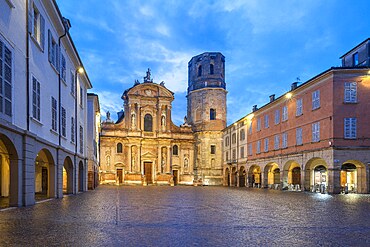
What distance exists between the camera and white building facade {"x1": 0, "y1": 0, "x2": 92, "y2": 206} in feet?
39.4

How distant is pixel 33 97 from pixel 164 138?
42.7m

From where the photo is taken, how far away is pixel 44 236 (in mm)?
7406

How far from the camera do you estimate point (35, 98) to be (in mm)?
14781

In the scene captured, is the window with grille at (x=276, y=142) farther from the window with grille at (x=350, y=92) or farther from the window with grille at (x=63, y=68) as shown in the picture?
the window with grille at (x=63, y=68)

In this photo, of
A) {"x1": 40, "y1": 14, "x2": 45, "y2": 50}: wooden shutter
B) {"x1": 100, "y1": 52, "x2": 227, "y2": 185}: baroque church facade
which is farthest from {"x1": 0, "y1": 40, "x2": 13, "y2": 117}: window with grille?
{"x1": 100, "y1": 52, "x2": 227, "y2": 185}: baroque church facade

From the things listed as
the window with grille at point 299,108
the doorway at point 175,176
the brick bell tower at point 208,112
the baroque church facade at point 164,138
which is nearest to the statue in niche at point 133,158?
the baroque church facade at point 164,138

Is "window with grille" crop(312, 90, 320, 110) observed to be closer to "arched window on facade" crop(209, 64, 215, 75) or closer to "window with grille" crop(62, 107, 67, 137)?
"window with grille" crop(62, 107, 67, 137)

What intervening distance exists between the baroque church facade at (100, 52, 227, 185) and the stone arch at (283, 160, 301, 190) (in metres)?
21.0

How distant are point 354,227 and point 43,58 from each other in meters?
13.1

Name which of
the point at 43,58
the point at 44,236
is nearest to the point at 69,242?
the point at 44,236

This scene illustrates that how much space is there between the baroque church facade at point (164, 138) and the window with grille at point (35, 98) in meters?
39.1

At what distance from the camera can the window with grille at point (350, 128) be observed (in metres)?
29.0

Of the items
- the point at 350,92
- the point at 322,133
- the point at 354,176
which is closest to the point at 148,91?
the point at 322,133

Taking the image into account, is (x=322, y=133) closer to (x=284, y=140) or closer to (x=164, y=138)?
(x=284, y=140)
